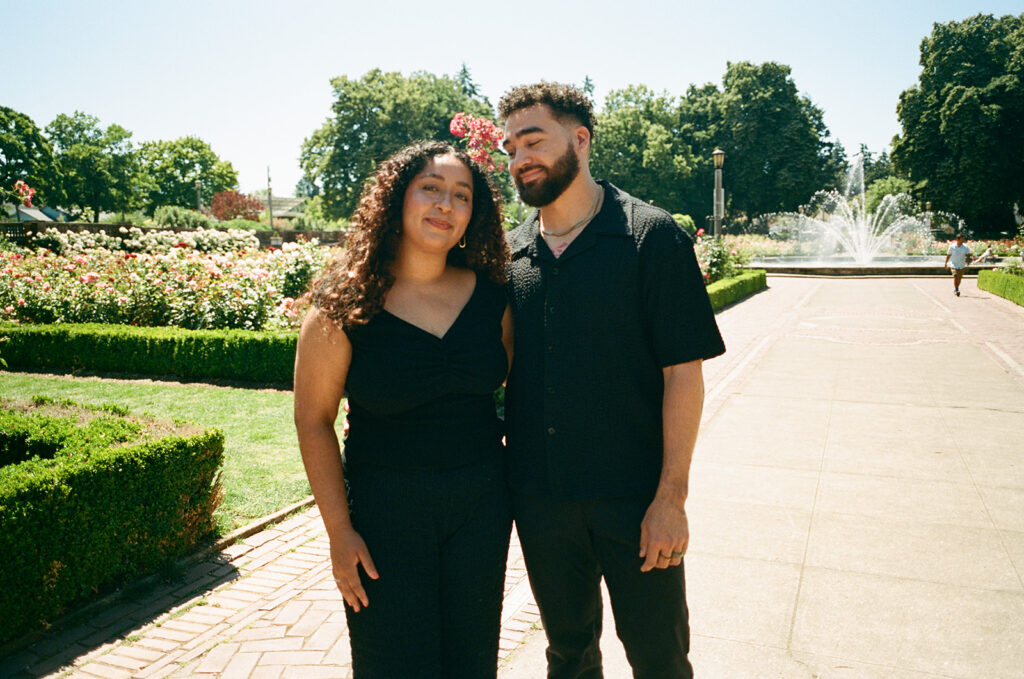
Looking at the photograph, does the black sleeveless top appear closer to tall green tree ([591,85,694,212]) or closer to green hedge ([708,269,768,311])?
green hedge ([708,269,768,311])

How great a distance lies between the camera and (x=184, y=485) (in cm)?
397

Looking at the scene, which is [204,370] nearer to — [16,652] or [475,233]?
[16,652]

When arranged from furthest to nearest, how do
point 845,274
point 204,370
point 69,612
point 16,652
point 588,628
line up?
point 845,274
point 204,370
point 69,612
point 16,652
point 588,628

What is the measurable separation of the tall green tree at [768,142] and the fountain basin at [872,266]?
567 inches

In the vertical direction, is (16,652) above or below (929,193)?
below

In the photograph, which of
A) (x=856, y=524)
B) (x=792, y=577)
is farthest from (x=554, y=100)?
(x=856, y=524)

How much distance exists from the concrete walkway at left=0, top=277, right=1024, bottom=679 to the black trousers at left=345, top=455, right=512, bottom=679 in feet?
3.71

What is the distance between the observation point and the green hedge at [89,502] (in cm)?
309

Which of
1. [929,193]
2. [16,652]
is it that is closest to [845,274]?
[929,193]

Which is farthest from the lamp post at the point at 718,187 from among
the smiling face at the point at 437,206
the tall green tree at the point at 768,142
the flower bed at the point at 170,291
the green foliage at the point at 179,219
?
the green foliage at the point at 179,219

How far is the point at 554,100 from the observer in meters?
2.03

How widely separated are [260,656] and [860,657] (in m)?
2.63

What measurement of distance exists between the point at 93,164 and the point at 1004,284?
212ft

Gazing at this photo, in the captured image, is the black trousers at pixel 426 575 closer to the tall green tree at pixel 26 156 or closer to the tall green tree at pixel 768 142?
the tall green tree at pixel 768 142
